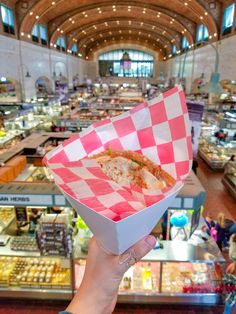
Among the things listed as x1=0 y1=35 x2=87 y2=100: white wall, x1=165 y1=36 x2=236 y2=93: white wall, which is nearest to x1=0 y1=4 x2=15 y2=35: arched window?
A: x1=0 y1=35 x2=87 y2=100: white wall

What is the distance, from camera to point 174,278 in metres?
5.35

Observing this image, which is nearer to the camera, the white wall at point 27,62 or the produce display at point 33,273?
the produce display at point 33,273

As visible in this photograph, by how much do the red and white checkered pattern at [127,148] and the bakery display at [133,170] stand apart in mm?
45

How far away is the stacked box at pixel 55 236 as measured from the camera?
16.2 feet

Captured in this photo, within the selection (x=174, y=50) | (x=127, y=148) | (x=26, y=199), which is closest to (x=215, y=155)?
(x=26, y=199)

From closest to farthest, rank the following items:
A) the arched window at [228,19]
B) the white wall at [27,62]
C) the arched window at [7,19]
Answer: the white wall at [27,62]
the arched window at [7,19]
the arched window at [228,19]

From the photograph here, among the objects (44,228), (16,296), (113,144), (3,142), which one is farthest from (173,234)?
(3,142)

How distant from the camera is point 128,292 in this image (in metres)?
5.20

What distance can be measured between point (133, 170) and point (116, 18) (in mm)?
37641

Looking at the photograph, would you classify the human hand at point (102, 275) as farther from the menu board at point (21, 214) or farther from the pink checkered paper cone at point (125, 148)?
the menu board at point (21, 214)

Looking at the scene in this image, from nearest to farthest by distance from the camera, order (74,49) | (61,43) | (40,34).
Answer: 1. (40,34)
2. (61,43)
3. (74,49)

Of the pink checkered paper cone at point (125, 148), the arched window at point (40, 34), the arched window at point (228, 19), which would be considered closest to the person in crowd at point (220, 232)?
the pink checkered paper cone at point (125, 148)

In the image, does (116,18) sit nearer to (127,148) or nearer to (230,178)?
(230,178)

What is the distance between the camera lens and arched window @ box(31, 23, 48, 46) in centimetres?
2469
